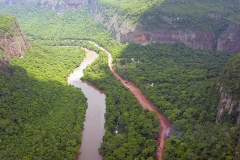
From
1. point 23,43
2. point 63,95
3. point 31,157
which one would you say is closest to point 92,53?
point 23,43

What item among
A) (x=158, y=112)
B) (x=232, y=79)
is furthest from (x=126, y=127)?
(x=232, y=79)

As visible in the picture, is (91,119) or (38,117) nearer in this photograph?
(38,117)

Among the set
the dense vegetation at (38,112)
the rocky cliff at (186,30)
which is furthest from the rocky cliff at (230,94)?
the rocky cliff at (186,30)

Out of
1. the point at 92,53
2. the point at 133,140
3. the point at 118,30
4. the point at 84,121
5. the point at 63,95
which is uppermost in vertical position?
the point at 118,30

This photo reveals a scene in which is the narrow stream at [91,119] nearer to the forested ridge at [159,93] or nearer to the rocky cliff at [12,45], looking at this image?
the forested ridge at [159,93]

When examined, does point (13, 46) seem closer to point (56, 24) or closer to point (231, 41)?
point (56, 24)

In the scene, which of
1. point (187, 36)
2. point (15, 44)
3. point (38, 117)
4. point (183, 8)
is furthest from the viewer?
point (183, 8)

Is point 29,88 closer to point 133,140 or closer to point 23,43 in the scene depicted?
point 23,43
